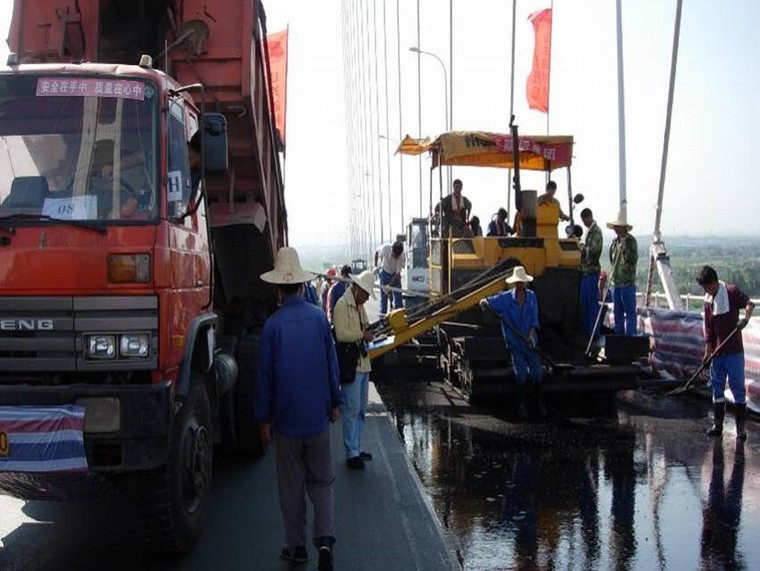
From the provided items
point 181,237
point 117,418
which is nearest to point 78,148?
point 181,237

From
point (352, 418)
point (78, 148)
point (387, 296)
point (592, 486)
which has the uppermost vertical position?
point (78, 148)

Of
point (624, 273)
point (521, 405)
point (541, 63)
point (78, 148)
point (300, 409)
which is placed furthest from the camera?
point (541, 63)

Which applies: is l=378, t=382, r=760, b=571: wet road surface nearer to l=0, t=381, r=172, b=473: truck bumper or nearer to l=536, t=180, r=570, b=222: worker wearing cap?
l=0, t=381, r=172, b=473: truck bumper

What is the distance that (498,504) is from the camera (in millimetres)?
6180

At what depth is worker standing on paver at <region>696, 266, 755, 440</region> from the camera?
820 cm

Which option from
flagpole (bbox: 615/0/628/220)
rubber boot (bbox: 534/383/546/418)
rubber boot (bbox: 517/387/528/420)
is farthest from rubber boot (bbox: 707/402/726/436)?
flagpole (bbox: 615/0/628/220)

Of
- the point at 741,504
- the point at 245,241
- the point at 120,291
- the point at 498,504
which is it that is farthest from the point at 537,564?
the point at 245,241

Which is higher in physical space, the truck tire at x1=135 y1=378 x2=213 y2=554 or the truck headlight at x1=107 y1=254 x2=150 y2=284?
the truck headlight at x1=107 y1=254 x2=150 y2=284

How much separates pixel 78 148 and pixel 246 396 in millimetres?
3170

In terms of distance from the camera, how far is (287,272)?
5.00m

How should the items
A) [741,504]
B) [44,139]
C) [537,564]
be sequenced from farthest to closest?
[741,504], [537,564], [44,139]

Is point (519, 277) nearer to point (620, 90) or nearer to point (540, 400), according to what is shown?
point (540, 400)

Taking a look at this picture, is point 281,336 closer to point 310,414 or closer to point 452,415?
point 310,414

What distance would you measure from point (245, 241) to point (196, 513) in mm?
2866
